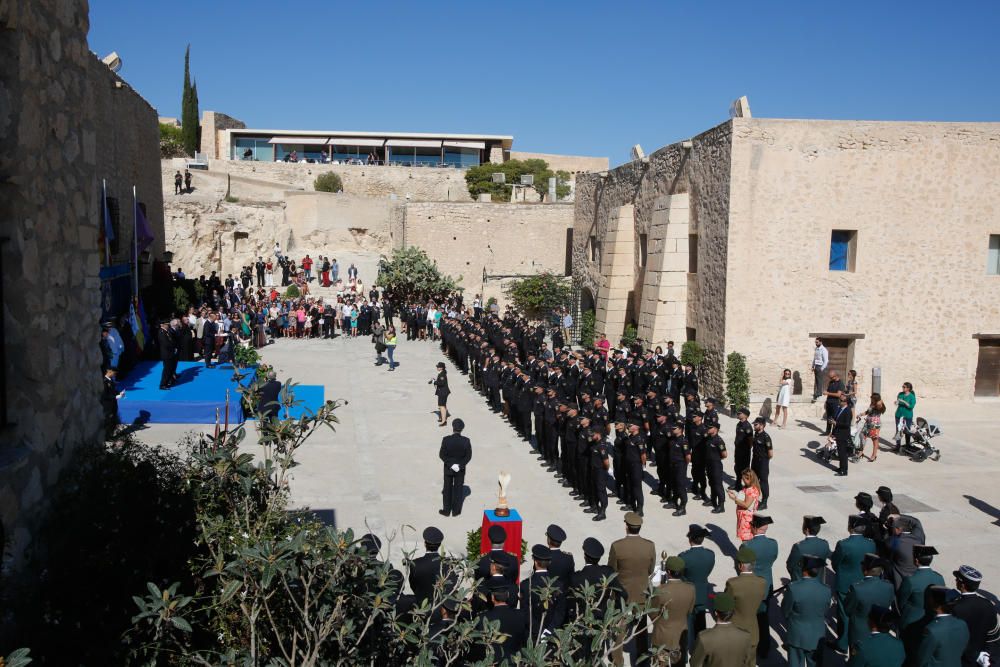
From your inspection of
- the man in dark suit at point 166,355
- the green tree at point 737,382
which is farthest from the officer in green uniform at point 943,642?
the man in dark suit at point 166,355

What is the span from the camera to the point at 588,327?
28.3m

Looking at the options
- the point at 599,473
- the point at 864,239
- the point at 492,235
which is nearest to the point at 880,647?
the point at 599,473

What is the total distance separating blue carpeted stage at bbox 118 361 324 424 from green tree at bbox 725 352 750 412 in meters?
9.26

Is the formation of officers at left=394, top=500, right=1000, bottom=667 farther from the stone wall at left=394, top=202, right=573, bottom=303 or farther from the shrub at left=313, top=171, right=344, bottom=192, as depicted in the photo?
the shrub at left=313, top=171, right=344, bottom=192

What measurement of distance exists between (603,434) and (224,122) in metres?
51.8

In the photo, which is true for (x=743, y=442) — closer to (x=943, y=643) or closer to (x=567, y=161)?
(x=943, y=643)

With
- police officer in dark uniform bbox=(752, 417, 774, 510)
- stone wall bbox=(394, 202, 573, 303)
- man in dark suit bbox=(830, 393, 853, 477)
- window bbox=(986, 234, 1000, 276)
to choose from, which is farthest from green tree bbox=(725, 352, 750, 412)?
stone wall bbox=(394, 202, 573, 303)

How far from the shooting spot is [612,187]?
27.8 m

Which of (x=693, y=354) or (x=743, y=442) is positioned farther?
(x=693, y=354)

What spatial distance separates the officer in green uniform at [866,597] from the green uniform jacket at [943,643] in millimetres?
780

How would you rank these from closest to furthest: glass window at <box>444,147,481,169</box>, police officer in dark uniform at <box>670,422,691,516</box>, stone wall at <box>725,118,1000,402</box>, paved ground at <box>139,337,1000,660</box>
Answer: paved ground at <box>139,337,1000,660</box>, police officer in dark uniform at <box>670,422,691,516</box>, stone wall at <box>725,118,1000,402</box>, glass window at <box>444,147,481,169</box>

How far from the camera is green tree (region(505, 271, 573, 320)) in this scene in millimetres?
32281

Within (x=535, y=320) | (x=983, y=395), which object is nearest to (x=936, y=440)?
(x=983, y=395)

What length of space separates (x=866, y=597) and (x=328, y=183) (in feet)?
153
